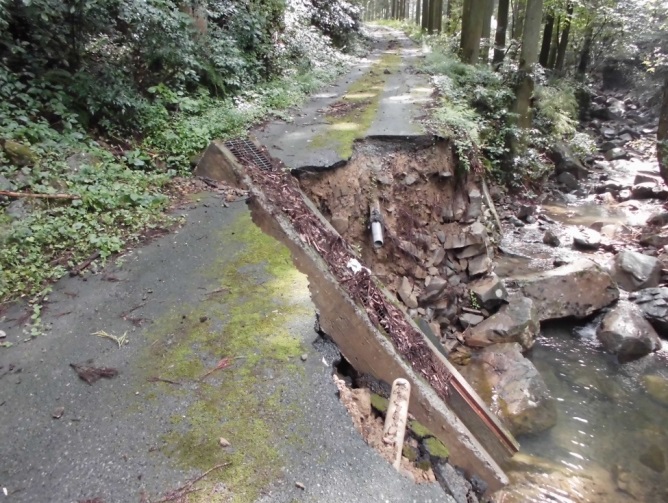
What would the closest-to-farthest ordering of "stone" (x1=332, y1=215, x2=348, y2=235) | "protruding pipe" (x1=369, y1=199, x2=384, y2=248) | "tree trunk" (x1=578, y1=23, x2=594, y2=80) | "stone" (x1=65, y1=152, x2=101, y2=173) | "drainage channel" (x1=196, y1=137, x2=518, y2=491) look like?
"drainage channel" (x1=196, y1=137, x2=518, y2=491) < "stone" (x1=65, y1=152, x2=101, y2=173) < "stone" (x1=332, y1=215, x2=348, y2=235) < "protruding pipe" (x1=369, y1=199, x2=384, y2=248) < "tree trunk" (x1=578, y1=23, x2=594, y2=80)

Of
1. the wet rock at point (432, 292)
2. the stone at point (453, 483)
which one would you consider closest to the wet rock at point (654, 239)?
the wet rock at point (432, 292)

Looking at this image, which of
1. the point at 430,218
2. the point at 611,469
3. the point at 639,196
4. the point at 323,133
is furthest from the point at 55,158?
the point at 639,196

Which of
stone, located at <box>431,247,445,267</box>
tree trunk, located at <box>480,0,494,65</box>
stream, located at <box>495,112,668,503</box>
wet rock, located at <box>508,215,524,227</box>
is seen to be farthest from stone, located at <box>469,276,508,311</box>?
tree trunk, located at <box>480,0,494,65</box>

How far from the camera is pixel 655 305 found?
26.6ft

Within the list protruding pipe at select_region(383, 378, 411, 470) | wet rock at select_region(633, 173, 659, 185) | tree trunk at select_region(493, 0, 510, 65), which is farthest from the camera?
tree trunk at select_region(493, 0, 510, 65)

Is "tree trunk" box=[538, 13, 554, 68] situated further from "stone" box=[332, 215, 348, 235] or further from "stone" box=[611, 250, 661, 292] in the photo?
"stone" box=[332, 215, 348, 235]

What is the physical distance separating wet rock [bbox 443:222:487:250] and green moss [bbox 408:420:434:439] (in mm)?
4840

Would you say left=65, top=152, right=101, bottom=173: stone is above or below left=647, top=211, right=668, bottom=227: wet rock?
above

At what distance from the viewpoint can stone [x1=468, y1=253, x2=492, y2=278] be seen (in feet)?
26.5

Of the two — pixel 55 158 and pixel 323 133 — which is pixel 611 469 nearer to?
pixel 323 133

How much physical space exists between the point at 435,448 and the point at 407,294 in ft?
12.5

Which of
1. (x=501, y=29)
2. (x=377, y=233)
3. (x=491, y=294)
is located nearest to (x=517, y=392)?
(x=491, y=294)

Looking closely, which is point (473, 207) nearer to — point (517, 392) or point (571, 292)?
point (571, 292)

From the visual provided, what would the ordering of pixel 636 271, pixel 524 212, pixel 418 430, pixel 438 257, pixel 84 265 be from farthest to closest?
pixel 524 212 → pixel 636 271 → pixel 438 257 → pixel 84 265 → pixel 418 430
